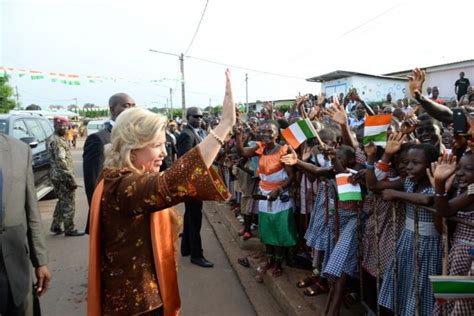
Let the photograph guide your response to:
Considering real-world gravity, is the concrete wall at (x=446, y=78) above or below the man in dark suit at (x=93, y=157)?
above

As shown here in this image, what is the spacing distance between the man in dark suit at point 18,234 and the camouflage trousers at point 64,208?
4271 millimetres

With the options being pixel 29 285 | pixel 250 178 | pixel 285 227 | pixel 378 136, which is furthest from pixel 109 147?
pixel 250 178

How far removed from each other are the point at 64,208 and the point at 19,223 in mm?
4472

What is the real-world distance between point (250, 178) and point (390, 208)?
3154mm

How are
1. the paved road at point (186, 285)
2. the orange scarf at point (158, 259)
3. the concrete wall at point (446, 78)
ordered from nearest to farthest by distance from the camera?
the orange scarf at point (158, 259)
the paved road at point (186, 285)
the concrete wall at point (446, 78)

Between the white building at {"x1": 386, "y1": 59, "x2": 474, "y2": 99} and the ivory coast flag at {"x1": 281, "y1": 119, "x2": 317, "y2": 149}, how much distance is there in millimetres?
14892

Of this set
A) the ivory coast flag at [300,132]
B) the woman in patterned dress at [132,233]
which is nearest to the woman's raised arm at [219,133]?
the woman in patterned dress at [132,233]

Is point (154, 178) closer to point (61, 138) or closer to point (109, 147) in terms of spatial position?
point (109, 147)

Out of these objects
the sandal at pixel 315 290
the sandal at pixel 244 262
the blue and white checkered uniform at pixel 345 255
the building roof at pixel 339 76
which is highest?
the building roof at pixel 339 76

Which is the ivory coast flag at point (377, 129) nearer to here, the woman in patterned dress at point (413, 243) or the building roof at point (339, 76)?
the woman in patterned dress at point (413, 243)

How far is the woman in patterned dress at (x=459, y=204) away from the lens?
2.21 meters

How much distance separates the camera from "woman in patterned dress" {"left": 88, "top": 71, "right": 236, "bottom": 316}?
1822 millimetres

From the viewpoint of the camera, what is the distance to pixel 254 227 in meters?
6.39

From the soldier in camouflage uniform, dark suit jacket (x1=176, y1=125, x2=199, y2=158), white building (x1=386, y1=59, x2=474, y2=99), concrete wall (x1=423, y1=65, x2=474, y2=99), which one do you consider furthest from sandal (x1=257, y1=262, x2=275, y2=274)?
concrete wall (x1=423, y1=65, x2=474, y2=99)
